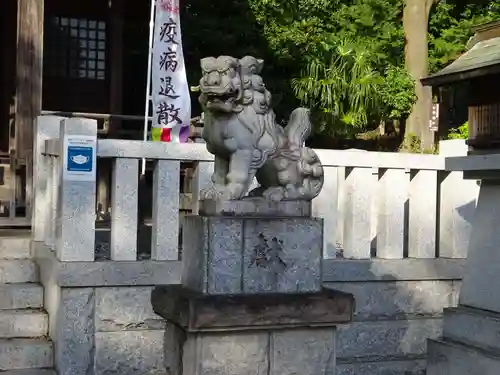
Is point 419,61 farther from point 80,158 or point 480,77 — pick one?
point 80,158

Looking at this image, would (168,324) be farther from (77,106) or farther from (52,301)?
(77,106)

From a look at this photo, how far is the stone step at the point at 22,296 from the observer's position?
20.0 ft

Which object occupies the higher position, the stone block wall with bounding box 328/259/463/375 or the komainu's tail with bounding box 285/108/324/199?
the komainu's tail with bounding box 285/108/324/199

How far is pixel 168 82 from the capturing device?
28.3 feet

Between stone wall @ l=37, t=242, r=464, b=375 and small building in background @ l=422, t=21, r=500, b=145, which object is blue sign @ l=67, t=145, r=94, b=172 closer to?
stone wall @ l=37, t=242, r=464, b=375

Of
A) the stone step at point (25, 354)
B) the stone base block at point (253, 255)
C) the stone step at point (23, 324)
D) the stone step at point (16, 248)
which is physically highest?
the stone base block at point (253, 255)

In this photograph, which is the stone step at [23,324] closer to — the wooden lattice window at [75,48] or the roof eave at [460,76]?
the roof eave at [460,76]

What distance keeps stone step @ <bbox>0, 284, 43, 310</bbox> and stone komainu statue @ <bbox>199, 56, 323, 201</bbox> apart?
2.81m

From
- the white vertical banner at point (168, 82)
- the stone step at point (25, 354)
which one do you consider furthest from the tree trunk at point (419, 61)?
the stone step at point (25, 354)

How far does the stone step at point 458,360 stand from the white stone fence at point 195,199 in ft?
2.92

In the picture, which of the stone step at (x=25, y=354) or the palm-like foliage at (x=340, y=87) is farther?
the palm-like foliage at (x=340, y=87)

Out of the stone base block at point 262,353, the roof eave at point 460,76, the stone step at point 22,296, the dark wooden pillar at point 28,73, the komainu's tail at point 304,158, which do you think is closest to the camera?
the stone base block at point 262,353

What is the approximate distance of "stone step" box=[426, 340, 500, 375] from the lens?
5.91 metres

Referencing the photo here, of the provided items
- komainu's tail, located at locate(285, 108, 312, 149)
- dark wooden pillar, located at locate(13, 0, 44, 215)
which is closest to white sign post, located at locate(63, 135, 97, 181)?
komainu's tail, located at locate(285, 108, 312, 149)
